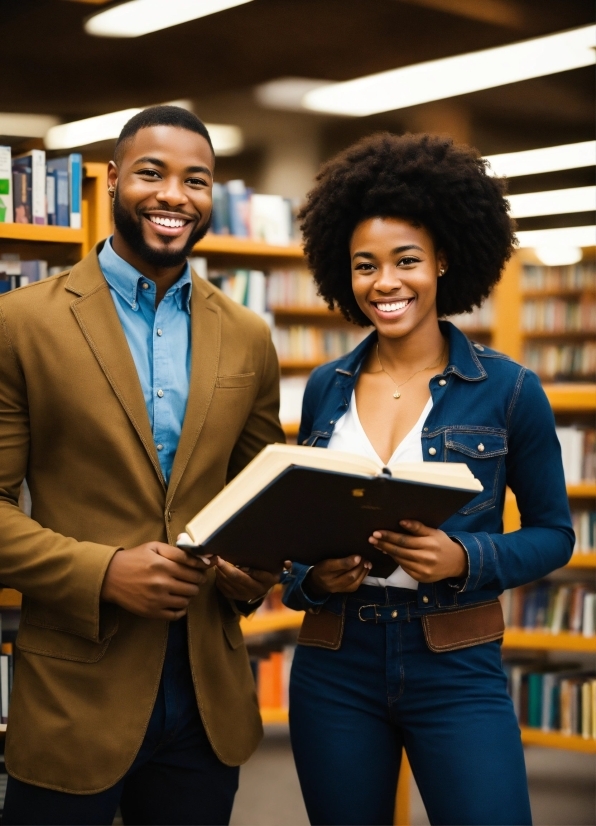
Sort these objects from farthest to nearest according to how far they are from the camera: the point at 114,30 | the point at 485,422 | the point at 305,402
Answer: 1. the point at 114,30
2. the point at 305,402
3. the point at 485,422

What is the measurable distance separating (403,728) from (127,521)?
619 mm

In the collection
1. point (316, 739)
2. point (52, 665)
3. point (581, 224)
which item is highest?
point (581, 224)

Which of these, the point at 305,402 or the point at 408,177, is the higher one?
the point at 408,177

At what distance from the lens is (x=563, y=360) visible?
605 centimetres

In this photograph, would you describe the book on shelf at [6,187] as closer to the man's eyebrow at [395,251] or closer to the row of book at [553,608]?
the man's eyebrow at [395,251]

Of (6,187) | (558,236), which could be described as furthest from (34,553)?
(558,236)

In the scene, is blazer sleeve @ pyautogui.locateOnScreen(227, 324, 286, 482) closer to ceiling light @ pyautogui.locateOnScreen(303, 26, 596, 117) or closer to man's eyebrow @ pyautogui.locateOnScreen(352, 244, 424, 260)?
man's eyebrow @ pyautogui.locateOnScreen(352, 244, 424, 260)

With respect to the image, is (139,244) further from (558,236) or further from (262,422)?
(558,236)

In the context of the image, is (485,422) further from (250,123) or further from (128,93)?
(250,123)

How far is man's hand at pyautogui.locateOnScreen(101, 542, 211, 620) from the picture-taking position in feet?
4.90

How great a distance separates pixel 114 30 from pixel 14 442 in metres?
5.58

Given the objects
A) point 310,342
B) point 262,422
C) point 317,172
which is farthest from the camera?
point 310,342

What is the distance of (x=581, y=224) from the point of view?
7.82 metres

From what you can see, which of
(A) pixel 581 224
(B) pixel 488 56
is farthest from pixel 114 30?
(A) pixel 581 224
